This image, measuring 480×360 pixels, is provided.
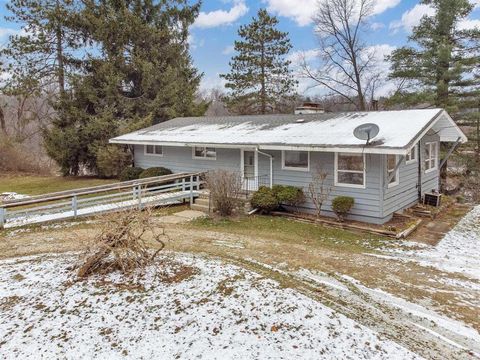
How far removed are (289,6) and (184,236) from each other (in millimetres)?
21766

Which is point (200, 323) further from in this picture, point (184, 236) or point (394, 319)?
point (184, 236)

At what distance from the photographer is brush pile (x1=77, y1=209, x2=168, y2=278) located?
225 inches

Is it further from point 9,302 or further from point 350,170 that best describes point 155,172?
point 9,302

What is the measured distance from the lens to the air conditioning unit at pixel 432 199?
12242 mm

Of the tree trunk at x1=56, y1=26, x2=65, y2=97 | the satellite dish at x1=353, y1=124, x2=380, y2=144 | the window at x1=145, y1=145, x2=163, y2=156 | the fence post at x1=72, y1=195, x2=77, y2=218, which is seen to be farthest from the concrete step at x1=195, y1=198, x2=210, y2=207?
the tree trunk at x1=56, y1=26, x2=65, y2=97

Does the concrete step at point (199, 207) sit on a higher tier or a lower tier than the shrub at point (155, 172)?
lower

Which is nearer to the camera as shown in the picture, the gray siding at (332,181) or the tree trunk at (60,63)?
the gray siding at (332,181)

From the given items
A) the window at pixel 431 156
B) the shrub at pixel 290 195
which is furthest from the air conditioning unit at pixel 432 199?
the shrub at pixel 290 195

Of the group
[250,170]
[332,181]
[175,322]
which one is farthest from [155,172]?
[175,322]

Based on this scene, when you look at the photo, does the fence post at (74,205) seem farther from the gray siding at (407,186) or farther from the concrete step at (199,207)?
the gray siding at (407,186)

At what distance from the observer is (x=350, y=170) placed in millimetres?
10133

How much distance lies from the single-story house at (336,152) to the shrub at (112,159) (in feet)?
8.60

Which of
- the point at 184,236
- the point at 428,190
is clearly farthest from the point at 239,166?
the point at 428,190

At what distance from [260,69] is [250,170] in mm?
17856
